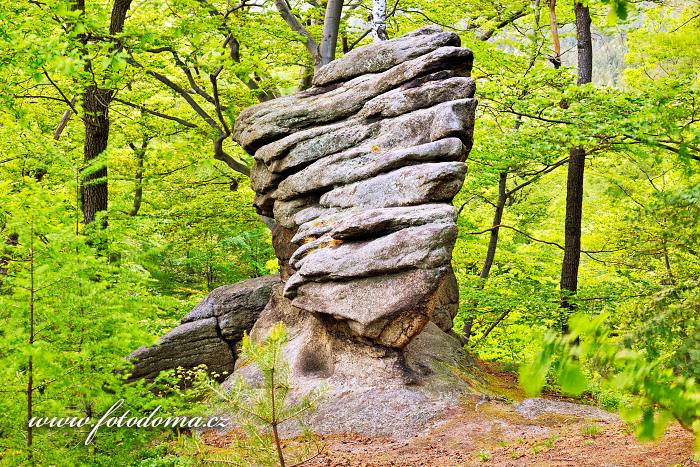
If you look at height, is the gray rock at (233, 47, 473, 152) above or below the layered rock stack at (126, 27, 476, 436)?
above

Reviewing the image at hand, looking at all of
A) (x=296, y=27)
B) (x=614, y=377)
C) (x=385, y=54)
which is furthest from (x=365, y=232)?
(x=614, y=377)

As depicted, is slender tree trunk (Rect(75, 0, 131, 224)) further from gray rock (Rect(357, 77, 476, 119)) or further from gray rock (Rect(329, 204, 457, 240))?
gray rock (Rect(357, 77, 476, 119))

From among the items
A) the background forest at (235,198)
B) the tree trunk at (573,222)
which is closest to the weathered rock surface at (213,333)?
the background forest at (235,198)

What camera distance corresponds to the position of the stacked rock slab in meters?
9.59

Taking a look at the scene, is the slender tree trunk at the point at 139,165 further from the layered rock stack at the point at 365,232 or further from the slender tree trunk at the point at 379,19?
the slender tree trunk at the point at 379,19

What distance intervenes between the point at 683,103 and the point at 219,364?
10.5 meters

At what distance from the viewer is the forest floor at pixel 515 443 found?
268 inches

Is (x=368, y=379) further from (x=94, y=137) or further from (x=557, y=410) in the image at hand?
(x=94, y=137)

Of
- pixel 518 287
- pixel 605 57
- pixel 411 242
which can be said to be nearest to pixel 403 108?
pixel 411 242

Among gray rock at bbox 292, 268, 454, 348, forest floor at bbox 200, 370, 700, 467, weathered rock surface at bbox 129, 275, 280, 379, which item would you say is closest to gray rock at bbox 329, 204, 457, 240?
gray rock at bbox 292, 268, 454, 348

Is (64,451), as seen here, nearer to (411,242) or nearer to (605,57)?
(411,242)

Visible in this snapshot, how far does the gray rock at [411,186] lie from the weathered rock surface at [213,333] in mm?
4193

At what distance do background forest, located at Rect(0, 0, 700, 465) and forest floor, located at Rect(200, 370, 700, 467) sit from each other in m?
0.85

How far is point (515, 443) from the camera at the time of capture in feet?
26.7
